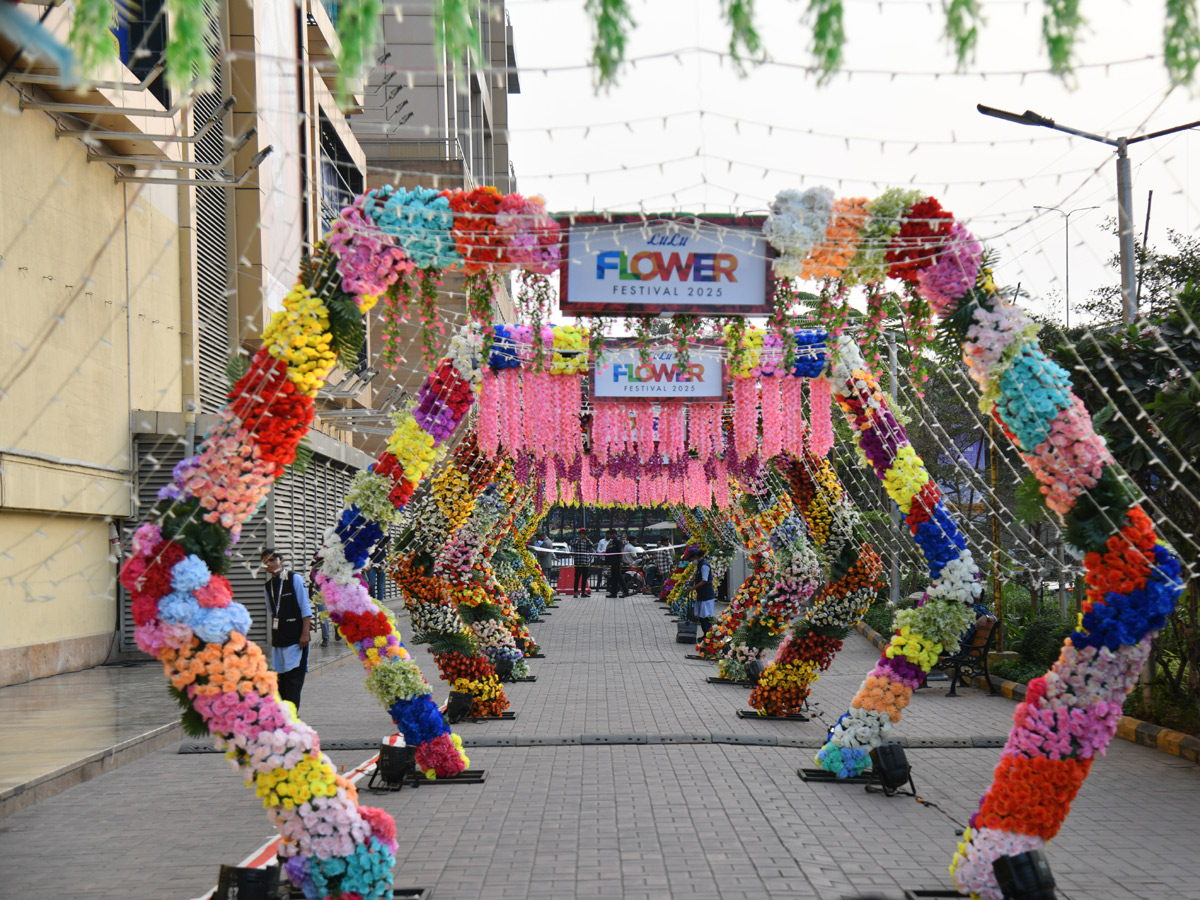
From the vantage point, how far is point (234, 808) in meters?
8.04

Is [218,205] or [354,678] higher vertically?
[218,205]

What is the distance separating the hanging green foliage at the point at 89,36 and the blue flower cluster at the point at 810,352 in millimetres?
7325

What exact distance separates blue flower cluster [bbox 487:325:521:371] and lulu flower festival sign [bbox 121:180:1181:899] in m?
3.15

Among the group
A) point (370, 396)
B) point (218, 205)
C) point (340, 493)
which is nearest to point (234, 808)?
point (218, 205)

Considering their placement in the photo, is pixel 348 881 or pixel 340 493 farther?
pixel 340 493

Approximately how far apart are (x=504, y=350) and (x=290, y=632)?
130 inches

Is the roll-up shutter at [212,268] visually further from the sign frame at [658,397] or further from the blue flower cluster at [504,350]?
the sign frame at [658,397]

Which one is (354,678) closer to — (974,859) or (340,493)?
(340,493)

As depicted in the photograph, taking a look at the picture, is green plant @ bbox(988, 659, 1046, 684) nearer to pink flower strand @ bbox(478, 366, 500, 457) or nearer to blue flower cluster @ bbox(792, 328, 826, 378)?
blue flower cluster @ bbox(792, 328, 826, 378)

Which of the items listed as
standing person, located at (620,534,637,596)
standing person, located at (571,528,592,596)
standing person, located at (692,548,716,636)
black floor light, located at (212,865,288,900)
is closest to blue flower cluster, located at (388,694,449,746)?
black floor light, located at (212,865,288,900)

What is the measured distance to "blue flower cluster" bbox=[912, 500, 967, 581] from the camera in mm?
8711

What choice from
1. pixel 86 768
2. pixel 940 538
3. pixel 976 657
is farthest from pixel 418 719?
pixel 976 657

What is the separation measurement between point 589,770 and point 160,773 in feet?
12.0

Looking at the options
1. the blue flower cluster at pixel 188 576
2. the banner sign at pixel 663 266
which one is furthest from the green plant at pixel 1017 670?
the blue flower cluster at pixel 188 576
